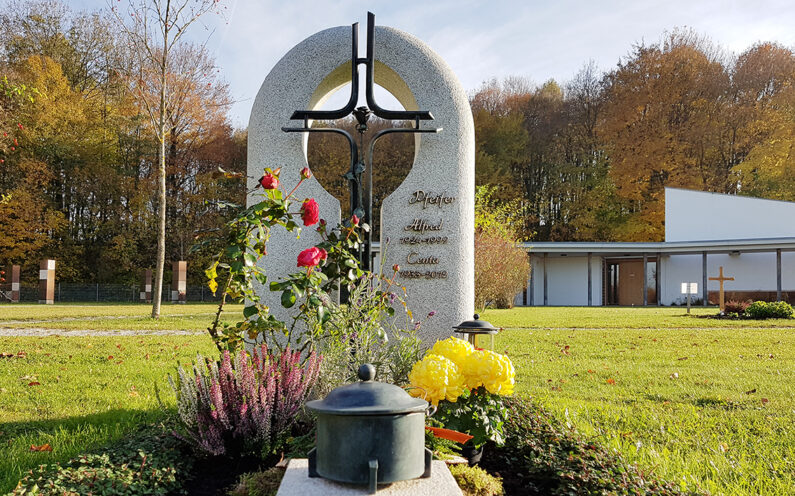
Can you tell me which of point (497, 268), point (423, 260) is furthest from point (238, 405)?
point (497, 268)

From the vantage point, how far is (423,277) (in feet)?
16.8

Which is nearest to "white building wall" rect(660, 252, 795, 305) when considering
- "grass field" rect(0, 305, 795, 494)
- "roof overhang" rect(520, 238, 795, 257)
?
"roof overhang" rect(520, 238, 795, 257)

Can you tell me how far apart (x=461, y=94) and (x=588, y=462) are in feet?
11.4

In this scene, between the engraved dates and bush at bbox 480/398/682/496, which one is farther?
the engraved dates

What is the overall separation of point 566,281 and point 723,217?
25.4ft

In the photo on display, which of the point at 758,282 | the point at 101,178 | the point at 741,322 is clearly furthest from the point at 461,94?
the point at 101,178

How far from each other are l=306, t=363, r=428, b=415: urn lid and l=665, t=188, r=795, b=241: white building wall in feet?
94.8

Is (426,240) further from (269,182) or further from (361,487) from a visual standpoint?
(361,487)

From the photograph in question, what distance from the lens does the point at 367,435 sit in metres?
2.06

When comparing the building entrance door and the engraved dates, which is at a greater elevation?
the engraved dates

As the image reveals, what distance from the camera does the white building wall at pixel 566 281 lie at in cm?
3019

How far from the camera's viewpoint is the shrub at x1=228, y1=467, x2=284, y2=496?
101 inches

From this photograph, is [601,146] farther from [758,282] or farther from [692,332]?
[692,332]

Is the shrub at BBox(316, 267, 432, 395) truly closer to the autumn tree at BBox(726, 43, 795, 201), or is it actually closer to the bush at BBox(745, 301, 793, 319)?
the bush at BBox(745, 301, 793, 319)
